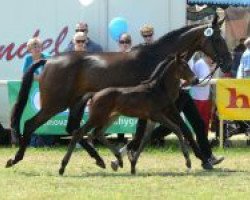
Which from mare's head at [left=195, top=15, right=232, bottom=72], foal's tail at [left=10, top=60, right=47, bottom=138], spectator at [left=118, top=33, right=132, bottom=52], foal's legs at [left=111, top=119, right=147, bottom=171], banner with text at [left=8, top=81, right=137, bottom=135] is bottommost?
banner with text at [left=8, top=81, right=137, bottom=135]

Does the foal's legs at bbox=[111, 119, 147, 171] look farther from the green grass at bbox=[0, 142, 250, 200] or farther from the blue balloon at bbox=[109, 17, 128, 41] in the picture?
the blue balloon at bbox=[109, 17, 128, 41]

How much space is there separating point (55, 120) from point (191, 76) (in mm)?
4117

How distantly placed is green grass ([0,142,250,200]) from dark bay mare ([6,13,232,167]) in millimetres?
631

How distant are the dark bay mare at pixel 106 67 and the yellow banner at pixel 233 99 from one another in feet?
9.03

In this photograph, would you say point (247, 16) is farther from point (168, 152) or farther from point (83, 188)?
point (83, 188)

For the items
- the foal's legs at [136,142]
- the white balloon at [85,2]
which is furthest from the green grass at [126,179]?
the white balloon at [85,2]

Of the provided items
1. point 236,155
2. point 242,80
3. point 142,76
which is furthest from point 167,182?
point 242,80

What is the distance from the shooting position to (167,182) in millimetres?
9562

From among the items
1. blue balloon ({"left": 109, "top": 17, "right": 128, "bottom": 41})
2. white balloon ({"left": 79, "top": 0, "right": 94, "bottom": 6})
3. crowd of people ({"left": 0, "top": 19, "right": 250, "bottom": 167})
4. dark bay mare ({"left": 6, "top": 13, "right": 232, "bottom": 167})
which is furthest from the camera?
white balloon ({"left": 79, "top": 0, "right": 94, "bottom": 6})

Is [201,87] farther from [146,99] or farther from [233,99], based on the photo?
[146,99]

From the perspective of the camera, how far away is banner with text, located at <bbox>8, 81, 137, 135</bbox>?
13945 millimetres

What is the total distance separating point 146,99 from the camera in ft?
33.8

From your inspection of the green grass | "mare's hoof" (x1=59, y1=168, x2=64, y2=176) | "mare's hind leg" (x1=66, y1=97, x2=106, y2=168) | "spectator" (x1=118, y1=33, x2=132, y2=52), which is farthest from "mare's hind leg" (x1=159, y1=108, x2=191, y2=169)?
"spectator" (x1=118, y1=33, x2=132, y2=52)

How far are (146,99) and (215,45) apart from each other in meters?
1.28
